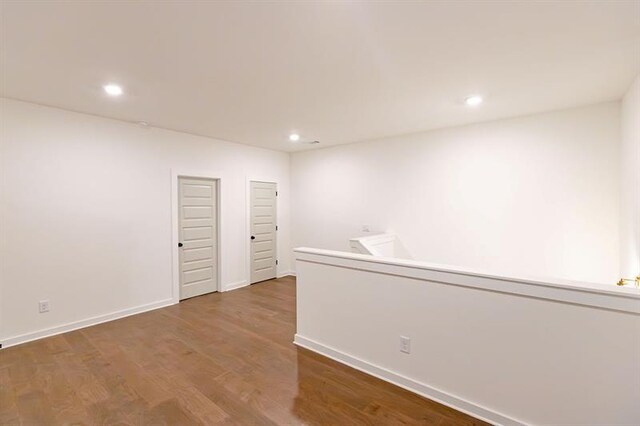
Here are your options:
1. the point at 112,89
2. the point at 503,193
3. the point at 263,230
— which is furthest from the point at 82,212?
the point at 503,193

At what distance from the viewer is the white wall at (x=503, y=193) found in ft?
11.1

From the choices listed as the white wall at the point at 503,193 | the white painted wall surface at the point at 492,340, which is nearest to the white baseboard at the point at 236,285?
the white wall at the point at 503,193

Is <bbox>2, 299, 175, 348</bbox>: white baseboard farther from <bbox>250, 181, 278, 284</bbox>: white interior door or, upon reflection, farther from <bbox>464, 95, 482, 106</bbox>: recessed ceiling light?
<bbox>464, 95, 482, 106</bbox>: recessed ceiling light

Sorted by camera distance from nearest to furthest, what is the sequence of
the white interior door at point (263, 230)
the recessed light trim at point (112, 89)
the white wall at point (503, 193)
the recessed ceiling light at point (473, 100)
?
the recessed light trim at point (112, 89), the recessed ceiling light at point (473, 100), the white wall at point (503, 193), the white interior door at point (263, 230)

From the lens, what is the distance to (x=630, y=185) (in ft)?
9.03

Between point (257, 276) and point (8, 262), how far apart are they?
3.55m

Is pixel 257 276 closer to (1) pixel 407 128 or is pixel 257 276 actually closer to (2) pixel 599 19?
(1) pixel 407 128

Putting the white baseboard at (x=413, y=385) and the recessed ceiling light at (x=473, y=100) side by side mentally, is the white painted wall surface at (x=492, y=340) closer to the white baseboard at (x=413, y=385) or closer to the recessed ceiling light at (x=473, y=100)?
the white baseboard at (x=413, y=385)

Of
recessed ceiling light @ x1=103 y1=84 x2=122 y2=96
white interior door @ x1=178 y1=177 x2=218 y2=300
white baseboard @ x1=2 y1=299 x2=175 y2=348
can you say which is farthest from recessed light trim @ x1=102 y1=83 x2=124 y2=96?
white baseboard @ x1=2 y1=299 x2=175 y2=348

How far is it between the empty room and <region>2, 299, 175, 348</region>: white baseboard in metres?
0.03

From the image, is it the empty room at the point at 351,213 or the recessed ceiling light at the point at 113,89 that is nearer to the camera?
the empty room at the point at 351,213

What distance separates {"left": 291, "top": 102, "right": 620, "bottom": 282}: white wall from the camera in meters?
3.38

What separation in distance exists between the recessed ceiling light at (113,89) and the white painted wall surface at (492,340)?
2675 mm

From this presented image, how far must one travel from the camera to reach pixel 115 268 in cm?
405
